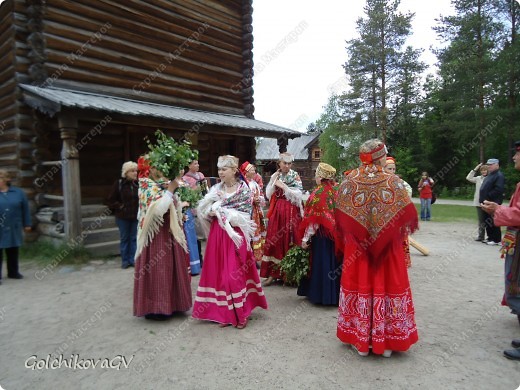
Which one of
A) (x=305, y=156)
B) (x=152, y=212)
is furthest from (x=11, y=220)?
(x=305, y=156)

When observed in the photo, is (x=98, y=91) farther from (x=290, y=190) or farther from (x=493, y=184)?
(x=493, y=184)

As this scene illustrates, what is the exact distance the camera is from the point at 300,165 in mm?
43156

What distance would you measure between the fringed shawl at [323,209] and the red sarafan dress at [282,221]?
0.89 metres

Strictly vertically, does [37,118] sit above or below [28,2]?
below

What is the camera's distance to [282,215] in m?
5.48

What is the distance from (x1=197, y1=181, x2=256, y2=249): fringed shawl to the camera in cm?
399

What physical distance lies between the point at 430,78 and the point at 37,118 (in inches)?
1378

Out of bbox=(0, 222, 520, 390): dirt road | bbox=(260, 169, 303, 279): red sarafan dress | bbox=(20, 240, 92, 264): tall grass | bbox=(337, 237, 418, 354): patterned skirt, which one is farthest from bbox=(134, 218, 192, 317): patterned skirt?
bbox=(20, 240, 92, 264): tall grass

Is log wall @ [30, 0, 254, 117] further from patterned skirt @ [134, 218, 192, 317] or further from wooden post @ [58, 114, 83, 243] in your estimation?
patterned skirt @ [134, 218, 192, 317]

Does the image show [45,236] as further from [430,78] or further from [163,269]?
[430,78]

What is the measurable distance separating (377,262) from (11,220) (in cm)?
564

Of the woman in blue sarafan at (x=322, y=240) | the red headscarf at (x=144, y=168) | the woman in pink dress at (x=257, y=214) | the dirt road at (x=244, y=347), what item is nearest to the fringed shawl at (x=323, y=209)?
the woman in blue sarafan at (x=322, y=240)

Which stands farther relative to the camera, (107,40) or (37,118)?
(107,40)

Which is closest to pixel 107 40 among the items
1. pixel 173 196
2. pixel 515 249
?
pixel 173 196
